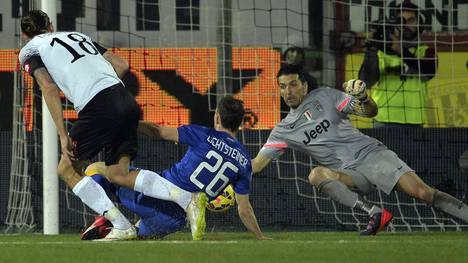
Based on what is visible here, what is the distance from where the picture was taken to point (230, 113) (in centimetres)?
850

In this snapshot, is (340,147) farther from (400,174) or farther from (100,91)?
(100,91)

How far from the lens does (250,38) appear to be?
1223 centimetres

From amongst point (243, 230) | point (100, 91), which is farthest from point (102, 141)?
point (243, 230)

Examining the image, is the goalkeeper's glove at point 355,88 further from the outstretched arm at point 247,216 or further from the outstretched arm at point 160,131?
the outstretched arm at point 160,131

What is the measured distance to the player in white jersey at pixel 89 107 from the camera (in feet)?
27.0

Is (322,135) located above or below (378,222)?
above

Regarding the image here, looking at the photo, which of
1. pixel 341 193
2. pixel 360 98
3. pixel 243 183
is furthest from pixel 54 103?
pixel 341 193

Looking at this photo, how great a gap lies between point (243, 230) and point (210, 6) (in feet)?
7.18

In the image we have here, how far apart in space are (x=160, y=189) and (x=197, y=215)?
304 millimetres

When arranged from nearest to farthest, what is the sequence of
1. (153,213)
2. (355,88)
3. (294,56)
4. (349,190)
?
(153,213)
(355,88)
(349,190)
(294,56)

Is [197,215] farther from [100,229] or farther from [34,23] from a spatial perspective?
[34,23]

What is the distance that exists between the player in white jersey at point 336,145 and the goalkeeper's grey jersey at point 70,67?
187 cm

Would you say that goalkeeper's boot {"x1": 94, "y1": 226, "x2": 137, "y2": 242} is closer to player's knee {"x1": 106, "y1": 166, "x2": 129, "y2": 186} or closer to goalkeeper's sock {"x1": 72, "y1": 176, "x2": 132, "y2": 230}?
goalkeeper's sock {"x1": 72, "y1": 176, "x2": 132, "y2": 230}

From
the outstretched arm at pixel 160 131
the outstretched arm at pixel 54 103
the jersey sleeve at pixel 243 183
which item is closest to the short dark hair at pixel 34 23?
the outstretched arm at pixel 54 103
